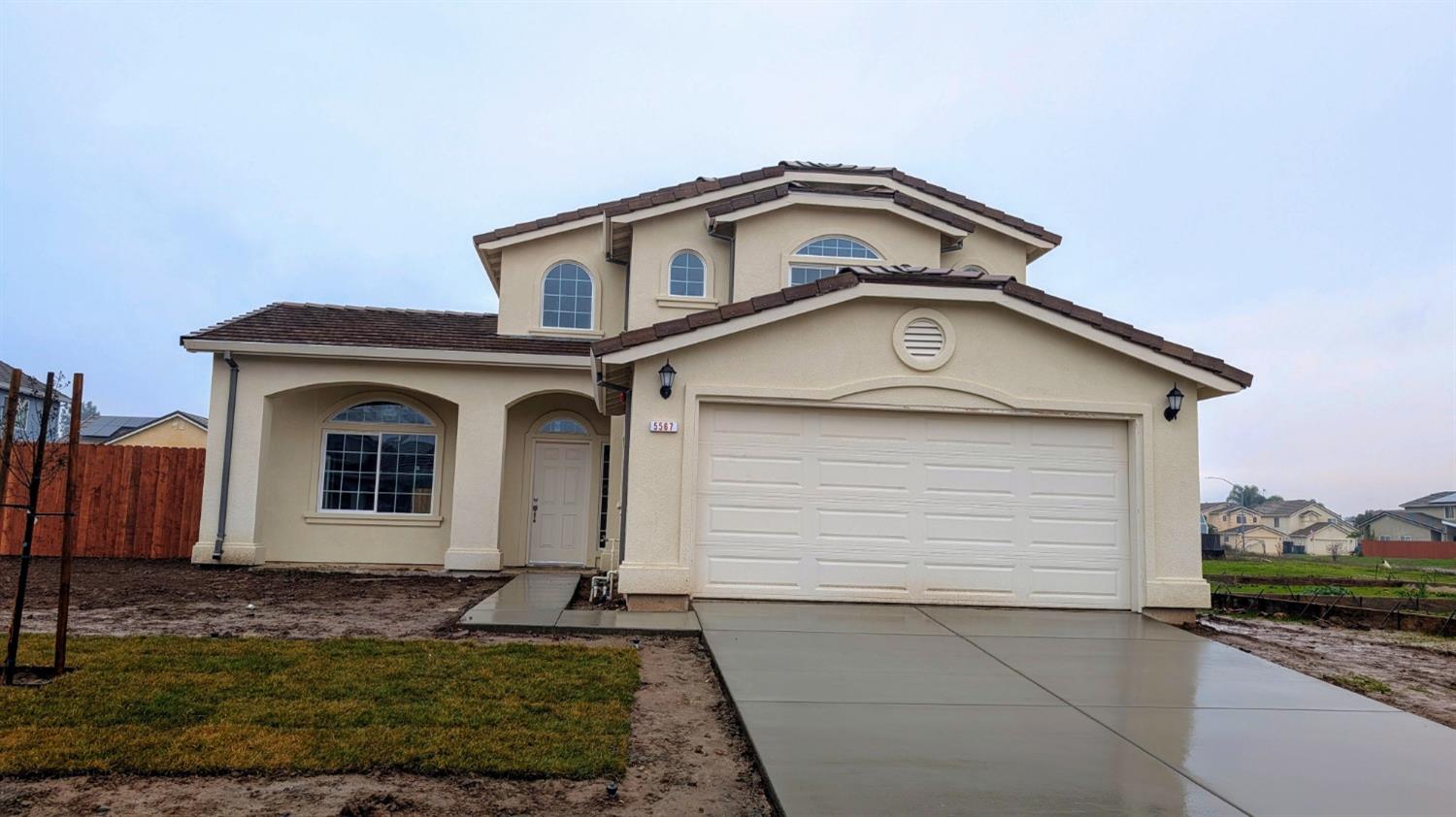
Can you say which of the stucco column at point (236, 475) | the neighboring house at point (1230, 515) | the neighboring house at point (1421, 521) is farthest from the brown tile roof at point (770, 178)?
the neighboring house at point (1230, 515)

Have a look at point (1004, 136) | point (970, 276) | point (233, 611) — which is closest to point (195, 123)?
point (233, 611)

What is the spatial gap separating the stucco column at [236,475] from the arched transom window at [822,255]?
29.3ft

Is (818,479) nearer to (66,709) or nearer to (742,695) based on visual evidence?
(742,695)

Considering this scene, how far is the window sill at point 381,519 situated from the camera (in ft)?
49.0

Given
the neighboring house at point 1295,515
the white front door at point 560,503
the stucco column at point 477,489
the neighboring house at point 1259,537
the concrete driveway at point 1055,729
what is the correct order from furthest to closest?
the neighboring house at point 1295,515, the neighboring house at point 1259,537, the white front door at point 560,503, the stucco column at point 477,489, the concrete driveway at point 1055,729

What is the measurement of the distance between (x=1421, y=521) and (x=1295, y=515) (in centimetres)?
891

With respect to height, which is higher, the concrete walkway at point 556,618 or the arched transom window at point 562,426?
the arched transom window at point 562,426

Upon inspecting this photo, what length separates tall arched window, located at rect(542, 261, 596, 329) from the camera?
15.8m

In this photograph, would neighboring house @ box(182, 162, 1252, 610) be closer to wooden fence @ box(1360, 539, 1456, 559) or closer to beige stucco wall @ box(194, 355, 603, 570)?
beige stucco wall @ box(194, 355, 603, 570)

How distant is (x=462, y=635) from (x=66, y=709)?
3.31 m

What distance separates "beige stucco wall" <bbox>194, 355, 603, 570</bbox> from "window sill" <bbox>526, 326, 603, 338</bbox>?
3.85ft

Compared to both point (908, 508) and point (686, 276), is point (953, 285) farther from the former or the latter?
point (686, 276)

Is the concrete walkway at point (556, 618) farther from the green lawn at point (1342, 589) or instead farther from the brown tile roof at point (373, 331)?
the green lawn at point (1342, 589)

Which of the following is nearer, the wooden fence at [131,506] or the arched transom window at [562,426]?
the wooden fence at [131,506]
